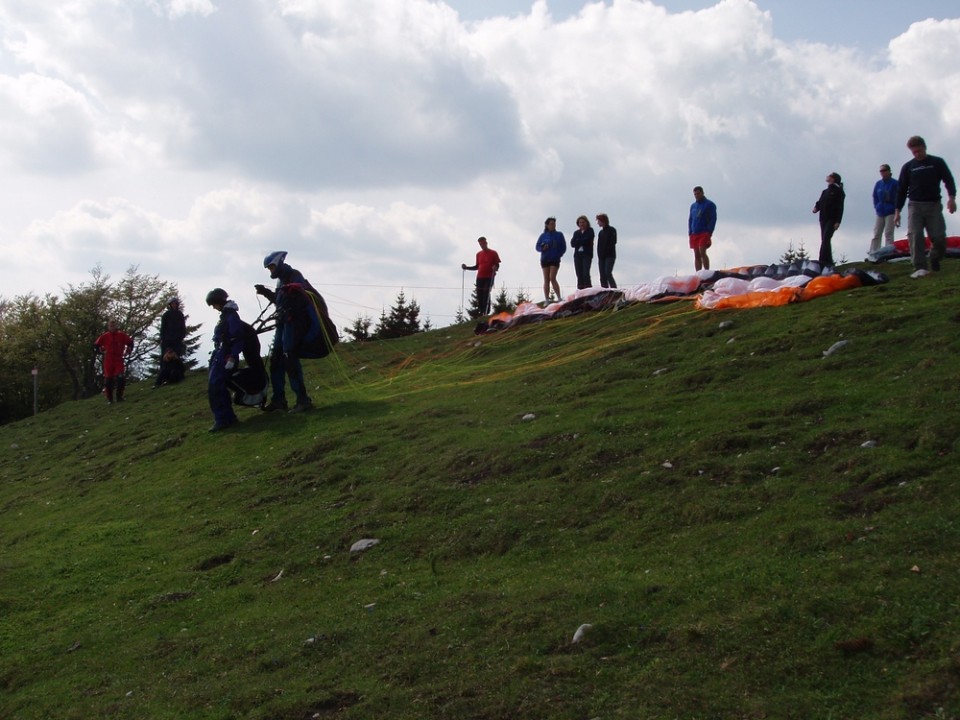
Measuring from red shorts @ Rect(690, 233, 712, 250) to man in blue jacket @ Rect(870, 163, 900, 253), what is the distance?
3148 millimetres

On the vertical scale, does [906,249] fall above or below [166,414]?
above

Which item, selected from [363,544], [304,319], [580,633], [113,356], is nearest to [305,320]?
[304,319]

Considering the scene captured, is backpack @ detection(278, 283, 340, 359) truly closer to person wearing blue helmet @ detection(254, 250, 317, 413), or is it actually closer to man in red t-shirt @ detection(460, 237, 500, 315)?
person wearing blue helmet @ detection(254, 250, 317, 413)

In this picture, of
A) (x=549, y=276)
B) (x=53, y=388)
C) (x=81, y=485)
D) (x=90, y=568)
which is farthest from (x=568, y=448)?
(x=53, y=388)

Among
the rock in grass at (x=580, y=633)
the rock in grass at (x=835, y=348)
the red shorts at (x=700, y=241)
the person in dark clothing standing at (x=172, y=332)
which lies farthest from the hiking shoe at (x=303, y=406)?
the rock in grass at (x=580, y=633)

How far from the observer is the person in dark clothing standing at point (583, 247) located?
24.0 metres

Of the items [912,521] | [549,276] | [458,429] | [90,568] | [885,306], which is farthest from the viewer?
[549,276]

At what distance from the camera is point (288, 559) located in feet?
34.5

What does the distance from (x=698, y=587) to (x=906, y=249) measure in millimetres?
14986

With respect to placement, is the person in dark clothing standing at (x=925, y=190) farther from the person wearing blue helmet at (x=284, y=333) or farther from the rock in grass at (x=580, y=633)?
the rock in grass at (x=580, y=633)

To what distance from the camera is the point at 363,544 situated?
33.9ft

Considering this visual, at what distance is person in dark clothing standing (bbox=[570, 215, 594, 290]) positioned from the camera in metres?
24.0

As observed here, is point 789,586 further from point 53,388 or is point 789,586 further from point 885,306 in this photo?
point 53,388

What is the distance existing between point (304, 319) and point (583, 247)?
8.65m
